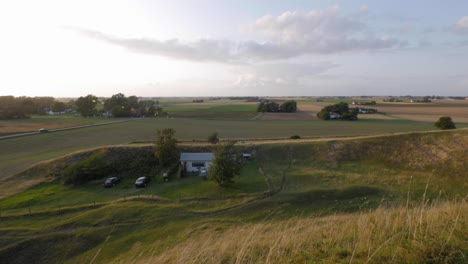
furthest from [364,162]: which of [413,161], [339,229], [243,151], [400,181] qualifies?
[339,229]

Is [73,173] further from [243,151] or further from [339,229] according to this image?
[339,229]

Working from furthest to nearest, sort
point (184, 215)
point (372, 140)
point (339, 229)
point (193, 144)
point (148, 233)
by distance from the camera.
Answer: point (193, 144), point (372, 140), point (184, 215), point (148, 233), point (339, 229)

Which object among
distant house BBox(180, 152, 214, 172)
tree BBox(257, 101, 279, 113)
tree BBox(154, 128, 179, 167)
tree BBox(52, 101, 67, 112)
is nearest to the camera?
distant house BBox(180, 152, 214, 172)

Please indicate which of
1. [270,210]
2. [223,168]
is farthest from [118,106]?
[270,210]

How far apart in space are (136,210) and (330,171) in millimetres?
25148

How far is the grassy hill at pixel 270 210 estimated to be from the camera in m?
5.38

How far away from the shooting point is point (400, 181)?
103ft

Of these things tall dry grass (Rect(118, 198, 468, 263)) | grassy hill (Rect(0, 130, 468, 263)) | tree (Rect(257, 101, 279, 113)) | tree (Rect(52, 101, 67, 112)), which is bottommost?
grassy hill (Rect(0, 130, 468, 263))

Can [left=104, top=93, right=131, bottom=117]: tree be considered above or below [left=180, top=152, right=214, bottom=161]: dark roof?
above

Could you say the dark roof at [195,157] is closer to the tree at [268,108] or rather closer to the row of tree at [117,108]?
the tree at [268,108]

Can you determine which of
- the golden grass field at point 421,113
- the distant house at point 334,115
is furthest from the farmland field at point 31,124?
the golden grass field at point 421,113

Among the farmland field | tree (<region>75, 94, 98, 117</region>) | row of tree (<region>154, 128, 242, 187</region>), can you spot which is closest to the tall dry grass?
row of tree (<region>154, 128, 242, 187</region>)

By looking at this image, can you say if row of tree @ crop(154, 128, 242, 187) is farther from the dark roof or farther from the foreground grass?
the foreground grass

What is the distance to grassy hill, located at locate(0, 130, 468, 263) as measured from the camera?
5.38 meters
